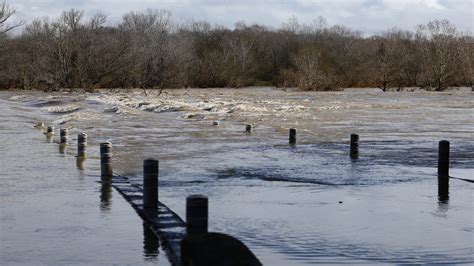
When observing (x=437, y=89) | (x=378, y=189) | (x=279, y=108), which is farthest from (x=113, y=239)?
(x=437, y=89)

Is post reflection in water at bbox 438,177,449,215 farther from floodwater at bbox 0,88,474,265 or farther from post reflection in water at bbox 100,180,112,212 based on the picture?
post reflection in water at bbox 100,180,112,212

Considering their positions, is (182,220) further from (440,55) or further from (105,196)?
(440,55)

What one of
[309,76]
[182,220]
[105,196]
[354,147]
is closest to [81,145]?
[105,196]

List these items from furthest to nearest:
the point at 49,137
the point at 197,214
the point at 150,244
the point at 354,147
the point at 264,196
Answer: the point at 49,137, the point at 354,147, the point at 264,196, the point at 150,244, the point at 197,214

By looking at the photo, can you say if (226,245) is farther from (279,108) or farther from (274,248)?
(279,108)

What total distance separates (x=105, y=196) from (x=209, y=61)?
8180 cm

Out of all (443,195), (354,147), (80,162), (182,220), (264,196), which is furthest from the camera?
(354,147)

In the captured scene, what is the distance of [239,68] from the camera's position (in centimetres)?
9588

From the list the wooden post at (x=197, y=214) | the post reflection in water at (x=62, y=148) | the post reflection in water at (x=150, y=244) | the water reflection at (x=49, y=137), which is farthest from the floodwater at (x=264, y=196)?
the wooden post at (x=197, y=214)

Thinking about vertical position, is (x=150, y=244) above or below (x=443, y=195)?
below

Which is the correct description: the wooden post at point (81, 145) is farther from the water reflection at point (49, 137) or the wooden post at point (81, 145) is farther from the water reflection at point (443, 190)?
the water reflection at point (443, 190)

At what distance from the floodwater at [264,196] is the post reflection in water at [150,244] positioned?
0.11 ft

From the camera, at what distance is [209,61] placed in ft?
307

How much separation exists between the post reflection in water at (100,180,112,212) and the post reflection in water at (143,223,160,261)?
1.71m
